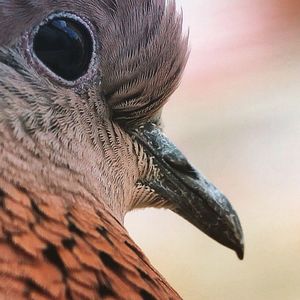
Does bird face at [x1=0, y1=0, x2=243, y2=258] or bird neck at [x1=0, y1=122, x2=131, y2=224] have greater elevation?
bird face at [x1=0, y1=0, x2=243, y2=258]

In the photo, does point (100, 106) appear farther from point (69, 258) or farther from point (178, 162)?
point (69, 258)

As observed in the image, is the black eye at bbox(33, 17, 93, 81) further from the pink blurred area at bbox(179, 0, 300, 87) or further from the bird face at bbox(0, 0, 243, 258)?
the pink blurred area at bbox(179, 0, 300, 87)

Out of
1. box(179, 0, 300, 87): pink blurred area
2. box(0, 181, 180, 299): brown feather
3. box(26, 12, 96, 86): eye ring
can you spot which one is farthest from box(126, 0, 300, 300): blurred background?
box(0, 181, 180, 299): brown feather

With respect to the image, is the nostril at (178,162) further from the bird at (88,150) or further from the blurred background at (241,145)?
Answer: the blurred background at (241,145)

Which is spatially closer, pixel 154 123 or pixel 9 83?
pixel 9 83

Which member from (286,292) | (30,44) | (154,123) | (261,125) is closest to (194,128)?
(261,125)

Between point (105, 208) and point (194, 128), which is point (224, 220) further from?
point (194, 128)

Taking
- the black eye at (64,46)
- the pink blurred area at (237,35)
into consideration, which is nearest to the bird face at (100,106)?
the black eye at (64,46)

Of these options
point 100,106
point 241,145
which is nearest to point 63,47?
point 100,106
